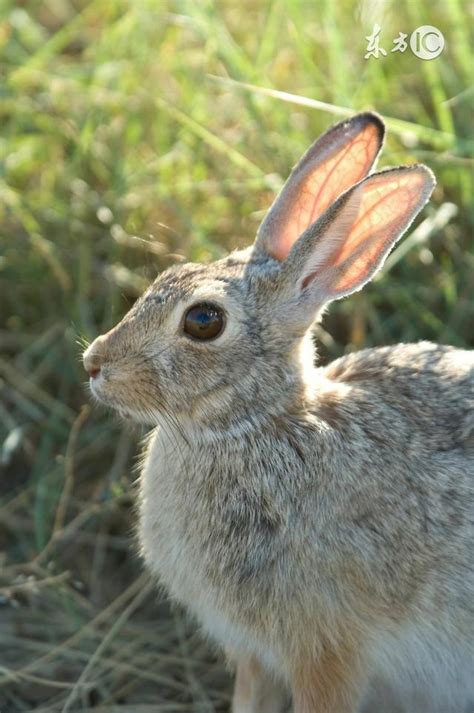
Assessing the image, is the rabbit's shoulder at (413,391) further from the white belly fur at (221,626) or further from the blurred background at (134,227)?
the blurred background at (134,227)

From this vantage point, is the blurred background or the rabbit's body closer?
the rabbit's body

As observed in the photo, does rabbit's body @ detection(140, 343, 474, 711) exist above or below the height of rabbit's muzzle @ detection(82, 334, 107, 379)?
below

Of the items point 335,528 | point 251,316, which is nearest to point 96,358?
point 251,316

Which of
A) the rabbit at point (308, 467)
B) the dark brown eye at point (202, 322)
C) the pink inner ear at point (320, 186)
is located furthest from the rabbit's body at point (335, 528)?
the pink inner ear at point (320, 186)

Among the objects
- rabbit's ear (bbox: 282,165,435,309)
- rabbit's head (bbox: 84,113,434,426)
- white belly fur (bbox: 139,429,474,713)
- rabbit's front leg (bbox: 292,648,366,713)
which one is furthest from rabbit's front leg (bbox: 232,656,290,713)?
rabbit's ear (bbox: 282,165,435,309)

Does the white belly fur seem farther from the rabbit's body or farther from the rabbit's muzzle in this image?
the rabbit's muzzle

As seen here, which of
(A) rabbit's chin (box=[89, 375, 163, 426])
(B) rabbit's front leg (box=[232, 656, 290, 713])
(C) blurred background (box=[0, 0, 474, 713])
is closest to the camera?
(A) rabbit's chin (box=[89, 375, 163, 426])

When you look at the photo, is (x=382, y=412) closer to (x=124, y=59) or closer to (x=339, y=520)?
(x=339, y=520)
